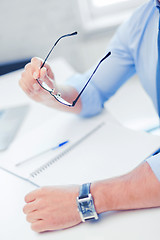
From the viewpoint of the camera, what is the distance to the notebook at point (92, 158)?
0.66 metres

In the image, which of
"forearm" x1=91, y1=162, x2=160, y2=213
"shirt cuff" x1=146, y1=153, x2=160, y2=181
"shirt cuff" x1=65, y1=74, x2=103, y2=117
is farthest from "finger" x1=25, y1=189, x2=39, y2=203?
"shirt cuff" x1=65, y1=74, x2=103, y2=117

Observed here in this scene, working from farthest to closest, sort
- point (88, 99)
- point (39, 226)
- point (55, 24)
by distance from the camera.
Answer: point (55, 24), point (88, 99), point (39, 226)

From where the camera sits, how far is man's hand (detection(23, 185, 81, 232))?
0.56 m

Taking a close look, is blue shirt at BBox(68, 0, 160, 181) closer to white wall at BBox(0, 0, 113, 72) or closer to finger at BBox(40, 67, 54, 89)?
finger at BBox(40, 67, 54, 89)

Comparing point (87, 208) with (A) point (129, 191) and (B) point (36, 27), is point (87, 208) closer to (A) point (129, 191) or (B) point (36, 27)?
(A) point (129, 191)


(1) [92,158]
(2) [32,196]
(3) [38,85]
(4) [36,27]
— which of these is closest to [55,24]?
(4) [36,27]

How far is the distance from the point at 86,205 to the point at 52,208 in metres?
0.07

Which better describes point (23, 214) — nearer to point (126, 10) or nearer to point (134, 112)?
point (134, 112)

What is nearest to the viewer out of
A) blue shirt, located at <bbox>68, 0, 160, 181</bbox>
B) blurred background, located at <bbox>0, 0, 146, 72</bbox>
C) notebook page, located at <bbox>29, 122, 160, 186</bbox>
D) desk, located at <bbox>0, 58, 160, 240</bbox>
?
desk, located at <bbox>0, 58, 160, 240</bbox>

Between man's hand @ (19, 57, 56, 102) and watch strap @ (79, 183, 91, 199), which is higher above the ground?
man's hand @ (19, 57, 56, 102)

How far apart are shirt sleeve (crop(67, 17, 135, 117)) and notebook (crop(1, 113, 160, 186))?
0.53 feet

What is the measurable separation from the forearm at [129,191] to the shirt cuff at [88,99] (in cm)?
34

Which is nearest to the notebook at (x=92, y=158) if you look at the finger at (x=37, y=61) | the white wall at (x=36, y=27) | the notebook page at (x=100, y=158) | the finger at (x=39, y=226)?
the notebook page at (x=100, y=158)

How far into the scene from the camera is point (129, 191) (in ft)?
1.89
